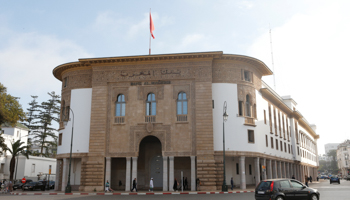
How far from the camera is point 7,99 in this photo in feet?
128

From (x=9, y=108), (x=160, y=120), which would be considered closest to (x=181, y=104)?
(x=160, y=120)

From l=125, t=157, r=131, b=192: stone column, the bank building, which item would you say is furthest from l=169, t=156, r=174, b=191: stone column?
l=125, t=157, r=131, b=192: stone column

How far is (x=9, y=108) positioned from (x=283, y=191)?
113 feet

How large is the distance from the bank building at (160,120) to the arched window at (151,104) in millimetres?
109

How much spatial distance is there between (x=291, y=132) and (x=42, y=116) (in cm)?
5352

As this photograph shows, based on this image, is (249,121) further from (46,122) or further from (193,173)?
(46,122)

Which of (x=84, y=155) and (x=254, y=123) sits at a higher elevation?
(x=254, y=123)

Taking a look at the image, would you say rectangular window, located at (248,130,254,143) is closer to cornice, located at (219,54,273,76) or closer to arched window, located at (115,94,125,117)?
cornice, located at (219,54,273,76)

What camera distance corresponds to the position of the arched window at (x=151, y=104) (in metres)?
34.4

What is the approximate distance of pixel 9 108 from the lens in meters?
38.8

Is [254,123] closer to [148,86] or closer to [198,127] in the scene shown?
[198,127]

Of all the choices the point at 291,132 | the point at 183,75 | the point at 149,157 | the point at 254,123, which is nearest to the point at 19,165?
the point at 149,157

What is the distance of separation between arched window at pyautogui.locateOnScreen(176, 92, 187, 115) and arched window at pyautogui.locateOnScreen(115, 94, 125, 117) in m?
6.16

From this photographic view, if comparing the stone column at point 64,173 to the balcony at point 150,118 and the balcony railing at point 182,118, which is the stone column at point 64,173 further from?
the balcony railing at point 182,118
